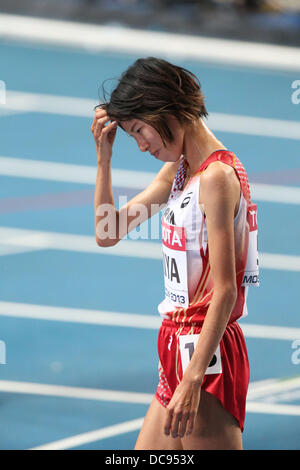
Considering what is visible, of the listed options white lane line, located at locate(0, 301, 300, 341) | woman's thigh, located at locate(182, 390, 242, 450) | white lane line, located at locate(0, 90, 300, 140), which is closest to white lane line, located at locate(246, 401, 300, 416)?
white lane line, located at locate(0, 301, 300, 341)

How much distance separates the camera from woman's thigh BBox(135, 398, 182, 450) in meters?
2.60

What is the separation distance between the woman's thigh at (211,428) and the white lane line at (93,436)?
58.0 inches

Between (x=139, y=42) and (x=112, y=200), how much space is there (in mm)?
11310

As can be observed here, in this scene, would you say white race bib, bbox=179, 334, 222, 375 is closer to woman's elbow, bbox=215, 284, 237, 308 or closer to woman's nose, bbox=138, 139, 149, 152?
woman's elbow, bbox=215, 284, 237, 308

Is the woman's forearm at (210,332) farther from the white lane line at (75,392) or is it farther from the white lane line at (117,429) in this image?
the white lane line at (75,392)

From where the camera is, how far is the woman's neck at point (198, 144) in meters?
2.38

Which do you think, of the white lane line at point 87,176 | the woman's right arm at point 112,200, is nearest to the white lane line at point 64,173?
the white lane line at point 87,176

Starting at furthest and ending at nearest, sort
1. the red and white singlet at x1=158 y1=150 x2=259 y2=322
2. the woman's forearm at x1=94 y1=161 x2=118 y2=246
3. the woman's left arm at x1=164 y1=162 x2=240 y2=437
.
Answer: the woman's forearm at x1=94 y1=161 x2=118 y2=246, the red and white singlet at x1=158 y1=150 x2=259 y2=322, the woman's left arm at x1=164 y1=162 x2=240 y2=437

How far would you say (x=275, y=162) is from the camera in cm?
851

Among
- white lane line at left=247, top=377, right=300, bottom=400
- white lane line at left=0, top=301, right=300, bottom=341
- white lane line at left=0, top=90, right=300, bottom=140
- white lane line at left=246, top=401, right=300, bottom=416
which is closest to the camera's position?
white lane line at left=246, top=401, right=300, bottom=416

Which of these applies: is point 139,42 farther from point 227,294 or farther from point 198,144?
point 227,294

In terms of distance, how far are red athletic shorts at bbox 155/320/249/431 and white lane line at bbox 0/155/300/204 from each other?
503 centimetres
